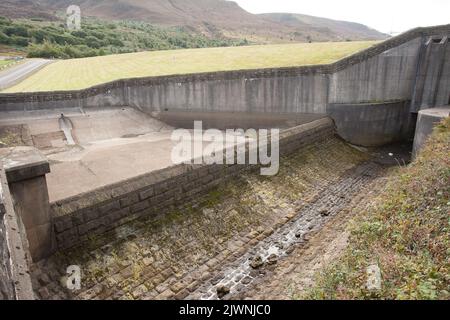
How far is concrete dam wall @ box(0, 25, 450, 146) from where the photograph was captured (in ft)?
51.6

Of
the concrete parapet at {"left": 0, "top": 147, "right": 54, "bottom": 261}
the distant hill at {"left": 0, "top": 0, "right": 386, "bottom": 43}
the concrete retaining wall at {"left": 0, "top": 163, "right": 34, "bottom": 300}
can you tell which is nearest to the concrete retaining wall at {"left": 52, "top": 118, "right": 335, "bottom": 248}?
the concrete parapet at {"left": 0, "top": 147, "right": 54, "bottom": 261}

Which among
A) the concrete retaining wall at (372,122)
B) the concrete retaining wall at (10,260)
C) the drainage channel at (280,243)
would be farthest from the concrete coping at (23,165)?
the concrete retaining wall at (372,122)

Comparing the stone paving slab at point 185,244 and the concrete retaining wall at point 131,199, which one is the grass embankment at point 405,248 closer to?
the stone paving slab at point 185,244

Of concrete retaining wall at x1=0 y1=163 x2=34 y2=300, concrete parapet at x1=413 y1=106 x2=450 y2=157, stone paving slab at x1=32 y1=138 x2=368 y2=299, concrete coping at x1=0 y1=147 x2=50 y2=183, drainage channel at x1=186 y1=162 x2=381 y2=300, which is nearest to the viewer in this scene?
concrete retaining wall at x1=0 y1=163 x2=34 y2=300

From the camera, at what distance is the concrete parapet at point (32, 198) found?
19.0 ft

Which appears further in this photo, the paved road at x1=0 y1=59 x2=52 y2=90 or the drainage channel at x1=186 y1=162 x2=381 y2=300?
the paved road at x1=0 y1=59 x2=52 y2=90

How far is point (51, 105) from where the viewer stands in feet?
49.5

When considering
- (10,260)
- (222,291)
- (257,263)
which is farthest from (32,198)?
(257,263)

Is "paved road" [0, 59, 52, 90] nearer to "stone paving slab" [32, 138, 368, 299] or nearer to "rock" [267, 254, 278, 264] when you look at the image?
"stone paving slab" [32, 138, 368, 299]

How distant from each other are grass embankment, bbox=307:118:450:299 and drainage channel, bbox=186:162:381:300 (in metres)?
2.05

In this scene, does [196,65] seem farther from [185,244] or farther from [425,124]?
[185,244]

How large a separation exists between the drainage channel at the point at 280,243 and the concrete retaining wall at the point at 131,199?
2.36 meters

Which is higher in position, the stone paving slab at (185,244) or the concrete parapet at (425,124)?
the concrete parapet at (425,124)
